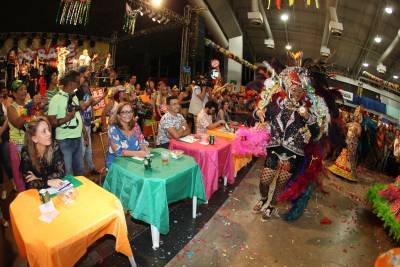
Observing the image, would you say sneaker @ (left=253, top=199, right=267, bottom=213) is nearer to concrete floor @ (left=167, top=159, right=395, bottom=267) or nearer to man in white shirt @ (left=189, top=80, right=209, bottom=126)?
concrete floor @ (left=167, top=159, right=395, bottom=267)

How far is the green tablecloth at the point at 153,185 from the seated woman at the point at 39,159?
1.87 feet

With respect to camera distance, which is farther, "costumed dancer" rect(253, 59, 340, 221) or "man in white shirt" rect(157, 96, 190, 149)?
"man in white shirt" rect(157, 96, 190, 149)

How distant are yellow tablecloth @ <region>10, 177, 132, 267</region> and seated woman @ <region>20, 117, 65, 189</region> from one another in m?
0.16

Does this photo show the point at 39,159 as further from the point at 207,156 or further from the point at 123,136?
the point at 207,156

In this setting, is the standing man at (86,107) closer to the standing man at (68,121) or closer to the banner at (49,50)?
the standing man at (68,121)

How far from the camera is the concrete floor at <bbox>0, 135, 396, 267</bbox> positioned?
2805mm

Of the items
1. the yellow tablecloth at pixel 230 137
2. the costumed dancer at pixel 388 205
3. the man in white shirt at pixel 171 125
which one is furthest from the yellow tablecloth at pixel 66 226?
the costumed dancer at pixel 388 205

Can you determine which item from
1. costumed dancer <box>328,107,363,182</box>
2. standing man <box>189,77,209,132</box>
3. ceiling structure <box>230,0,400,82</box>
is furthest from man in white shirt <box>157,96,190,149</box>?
ceiling structure <box>230,0,400,82</box>

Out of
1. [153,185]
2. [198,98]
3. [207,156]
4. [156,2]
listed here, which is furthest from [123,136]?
[156,2]

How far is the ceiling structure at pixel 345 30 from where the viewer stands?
1105 cm

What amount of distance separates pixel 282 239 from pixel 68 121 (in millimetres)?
2958

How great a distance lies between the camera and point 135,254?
2.72 m

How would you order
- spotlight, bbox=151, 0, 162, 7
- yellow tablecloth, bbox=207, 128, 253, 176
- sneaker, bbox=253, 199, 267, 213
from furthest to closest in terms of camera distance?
spotlight, bbox=151, 0, 162, 7, yellow tablecloth, bbox=207, 128, 253, 176, sneaker, bbox=253, 199, 267, 213

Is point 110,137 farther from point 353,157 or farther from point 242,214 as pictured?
point 353,157
